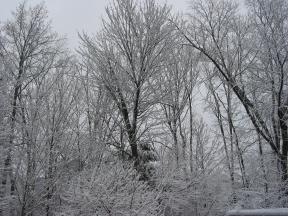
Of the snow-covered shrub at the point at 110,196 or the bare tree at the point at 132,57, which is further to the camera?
the bare tree at the point at 132,57

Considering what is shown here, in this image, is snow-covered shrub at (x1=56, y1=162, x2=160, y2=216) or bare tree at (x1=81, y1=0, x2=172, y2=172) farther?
bare tree at (x1=81, y1=0, x2=172, y2=172)

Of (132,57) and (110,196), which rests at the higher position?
(132,57)

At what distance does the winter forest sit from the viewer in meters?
8.98

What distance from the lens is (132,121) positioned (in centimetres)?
1023

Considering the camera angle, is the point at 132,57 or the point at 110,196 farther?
the point at 132,57

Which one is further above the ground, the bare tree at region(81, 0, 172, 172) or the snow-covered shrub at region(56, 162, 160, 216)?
the bare tree at region(81, 0, 172, 172)

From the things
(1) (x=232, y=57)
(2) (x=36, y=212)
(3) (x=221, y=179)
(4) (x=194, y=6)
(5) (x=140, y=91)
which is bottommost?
(2) (x=36, y=212)

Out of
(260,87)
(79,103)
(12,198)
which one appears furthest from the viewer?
(79,103)

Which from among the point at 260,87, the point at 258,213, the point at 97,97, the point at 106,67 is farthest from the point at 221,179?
the point at 258,213

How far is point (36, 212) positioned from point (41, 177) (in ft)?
5.73

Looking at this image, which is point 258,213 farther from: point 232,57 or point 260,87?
point 232,57

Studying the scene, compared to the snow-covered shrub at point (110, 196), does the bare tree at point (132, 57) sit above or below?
above

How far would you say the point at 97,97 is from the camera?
1282 cm

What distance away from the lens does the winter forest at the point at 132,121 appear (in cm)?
898
